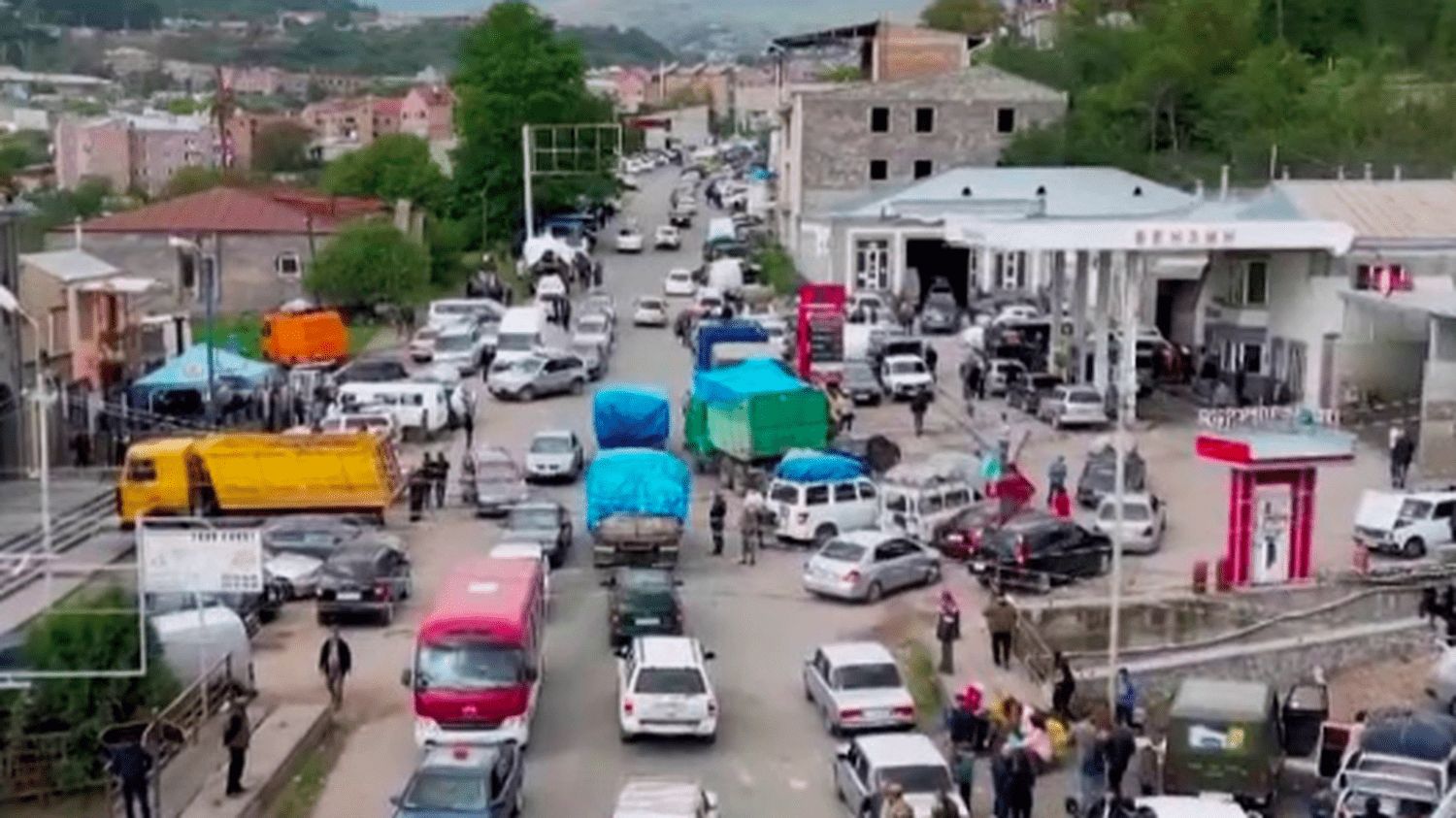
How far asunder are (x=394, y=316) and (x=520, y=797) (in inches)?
1840

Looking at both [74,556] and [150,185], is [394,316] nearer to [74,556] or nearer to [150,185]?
[74,556]

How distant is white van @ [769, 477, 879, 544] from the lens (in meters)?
34.7

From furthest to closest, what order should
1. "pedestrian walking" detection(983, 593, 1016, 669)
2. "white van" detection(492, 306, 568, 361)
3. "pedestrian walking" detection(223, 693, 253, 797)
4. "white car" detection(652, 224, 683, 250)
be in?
"white car" detection(652, 224, 683, 250) < "white van" detection(492, 306, 568, 361) < "pedestrian walking" detection(983, 593, 1016, 669) < "pedestrian walking" detection(223, 693, 253, 797)

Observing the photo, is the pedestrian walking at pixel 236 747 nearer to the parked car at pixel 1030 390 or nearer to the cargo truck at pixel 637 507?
the cargo truck at pixel 637 507

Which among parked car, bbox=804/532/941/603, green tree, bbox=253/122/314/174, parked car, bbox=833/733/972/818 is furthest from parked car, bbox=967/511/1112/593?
green tree, bbox=253/122/314/174

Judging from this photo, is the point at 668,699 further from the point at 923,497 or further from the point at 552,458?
the point at 552,458

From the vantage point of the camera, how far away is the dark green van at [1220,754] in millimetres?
21844

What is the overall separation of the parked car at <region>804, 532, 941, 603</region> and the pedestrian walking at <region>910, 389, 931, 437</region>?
13.2 meters

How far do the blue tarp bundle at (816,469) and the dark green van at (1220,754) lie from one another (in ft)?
44.2

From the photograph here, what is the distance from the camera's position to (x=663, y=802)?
19.2m

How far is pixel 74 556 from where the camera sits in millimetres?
33625

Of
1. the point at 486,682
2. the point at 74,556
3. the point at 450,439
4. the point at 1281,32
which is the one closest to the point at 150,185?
the point at 1281,32

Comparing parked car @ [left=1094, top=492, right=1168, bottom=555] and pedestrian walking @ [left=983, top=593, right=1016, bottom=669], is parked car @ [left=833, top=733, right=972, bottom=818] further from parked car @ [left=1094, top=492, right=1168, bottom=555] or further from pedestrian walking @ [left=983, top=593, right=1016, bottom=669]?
parked car @ [left=1094, top=492, right=1168, bottom=555]

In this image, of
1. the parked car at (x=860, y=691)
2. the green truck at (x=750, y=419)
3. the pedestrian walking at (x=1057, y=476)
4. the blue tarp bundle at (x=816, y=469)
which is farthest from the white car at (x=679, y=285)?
the parked car at (x=860, y=691)
